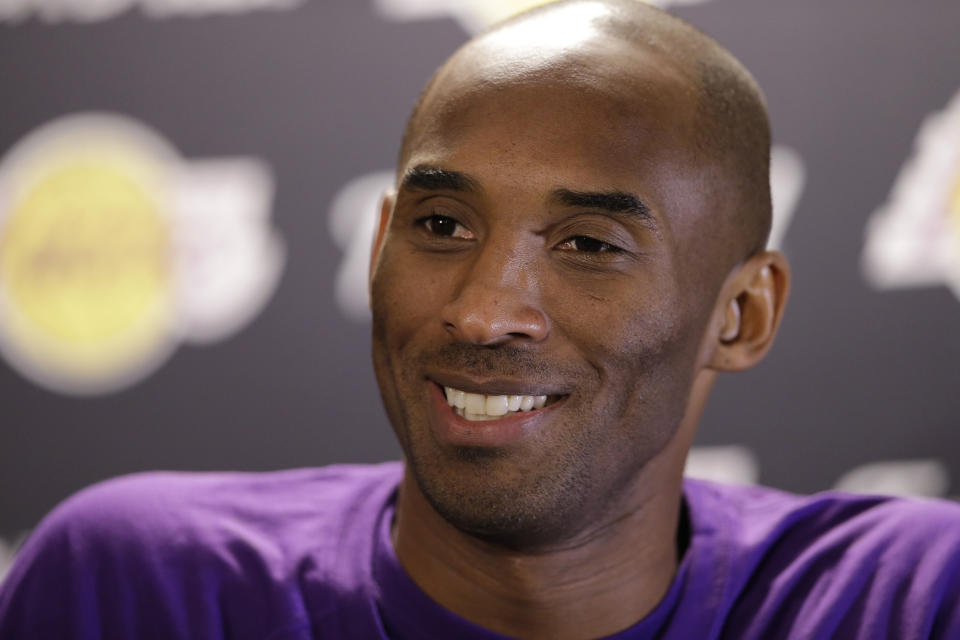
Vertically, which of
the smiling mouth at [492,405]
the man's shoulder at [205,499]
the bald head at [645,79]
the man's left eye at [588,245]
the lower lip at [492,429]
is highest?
the bald head at [645,79]

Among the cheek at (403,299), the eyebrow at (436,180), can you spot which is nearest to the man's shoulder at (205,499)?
the cheek at (403,299)

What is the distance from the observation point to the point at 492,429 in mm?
1094

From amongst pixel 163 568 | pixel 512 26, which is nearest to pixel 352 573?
pixel 163 568

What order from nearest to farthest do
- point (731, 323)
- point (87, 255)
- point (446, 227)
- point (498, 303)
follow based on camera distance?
point (498, 303) → point (446, 227) → point (731, 323) → point (87, 255)

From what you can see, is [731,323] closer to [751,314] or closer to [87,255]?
[751,314]

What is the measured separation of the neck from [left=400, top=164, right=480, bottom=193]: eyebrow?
0.33 m

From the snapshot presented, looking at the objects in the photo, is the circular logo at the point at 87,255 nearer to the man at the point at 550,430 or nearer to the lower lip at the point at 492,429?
the man at the point at 550,430

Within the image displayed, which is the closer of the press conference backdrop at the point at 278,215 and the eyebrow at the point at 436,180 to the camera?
the eyebrow at the point at 436,180

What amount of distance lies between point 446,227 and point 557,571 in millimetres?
378

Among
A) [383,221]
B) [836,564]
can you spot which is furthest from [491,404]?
[836,564]

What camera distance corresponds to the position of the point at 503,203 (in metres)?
1.12

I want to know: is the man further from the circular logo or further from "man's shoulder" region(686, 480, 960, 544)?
the circular logo

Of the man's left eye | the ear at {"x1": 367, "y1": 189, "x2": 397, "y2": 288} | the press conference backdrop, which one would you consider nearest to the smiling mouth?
the man's left eye

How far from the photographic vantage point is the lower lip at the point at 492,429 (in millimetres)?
1093
